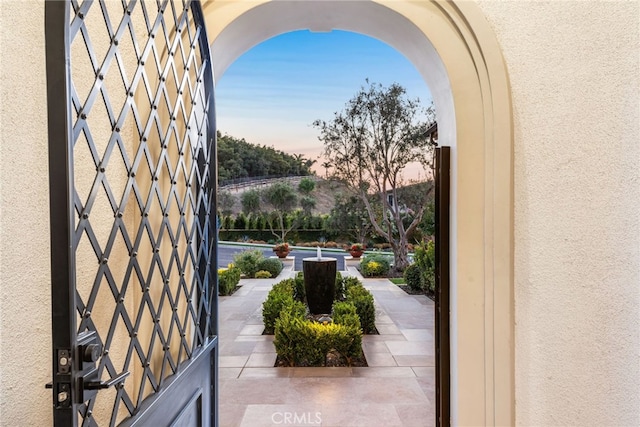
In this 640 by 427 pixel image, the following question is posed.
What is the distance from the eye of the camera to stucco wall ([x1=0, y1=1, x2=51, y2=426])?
96 cm

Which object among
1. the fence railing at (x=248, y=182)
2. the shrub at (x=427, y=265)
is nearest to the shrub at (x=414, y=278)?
the shrub at (x=427, y=265)

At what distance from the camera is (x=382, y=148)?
10.3 metres

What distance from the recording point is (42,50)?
108cm

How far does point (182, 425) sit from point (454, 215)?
1.43 m

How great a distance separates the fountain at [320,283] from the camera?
6355 millimetres

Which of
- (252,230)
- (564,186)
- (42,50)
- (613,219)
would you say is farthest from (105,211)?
(252,230)

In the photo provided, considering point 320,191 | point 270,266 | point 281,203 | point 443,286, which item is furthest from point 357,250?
point 443,286

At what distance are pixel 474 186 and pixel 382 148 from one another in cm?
877

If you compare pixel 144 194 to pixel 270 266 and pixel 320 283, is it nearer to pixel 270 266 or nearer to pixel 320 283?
pixel 320 283

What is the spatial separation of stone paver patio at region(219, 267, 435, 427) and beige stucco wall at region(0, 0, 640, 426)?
1.64 meters

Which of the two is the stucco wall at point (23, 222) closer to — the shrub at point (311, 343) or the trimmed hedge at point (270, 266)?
the shrub at point (311, 343)

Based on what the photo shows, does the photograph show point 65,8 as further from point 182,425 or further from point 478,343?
point 478,343

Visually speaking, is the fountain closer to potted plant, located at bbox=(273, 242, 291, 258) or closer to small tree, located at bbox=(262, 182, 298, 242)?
potted plant, located at bbox=(273, 242, 291, 258)

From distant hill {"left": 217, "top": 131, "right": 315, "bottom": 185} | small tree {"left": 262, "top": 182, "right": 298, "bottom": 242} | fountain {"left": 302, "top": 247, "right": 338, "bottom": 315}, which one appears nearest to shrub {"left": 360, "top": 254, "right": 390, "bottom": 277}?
distant hill {"left": 217, "top": 131, "right": 315, "bottom": 185}
